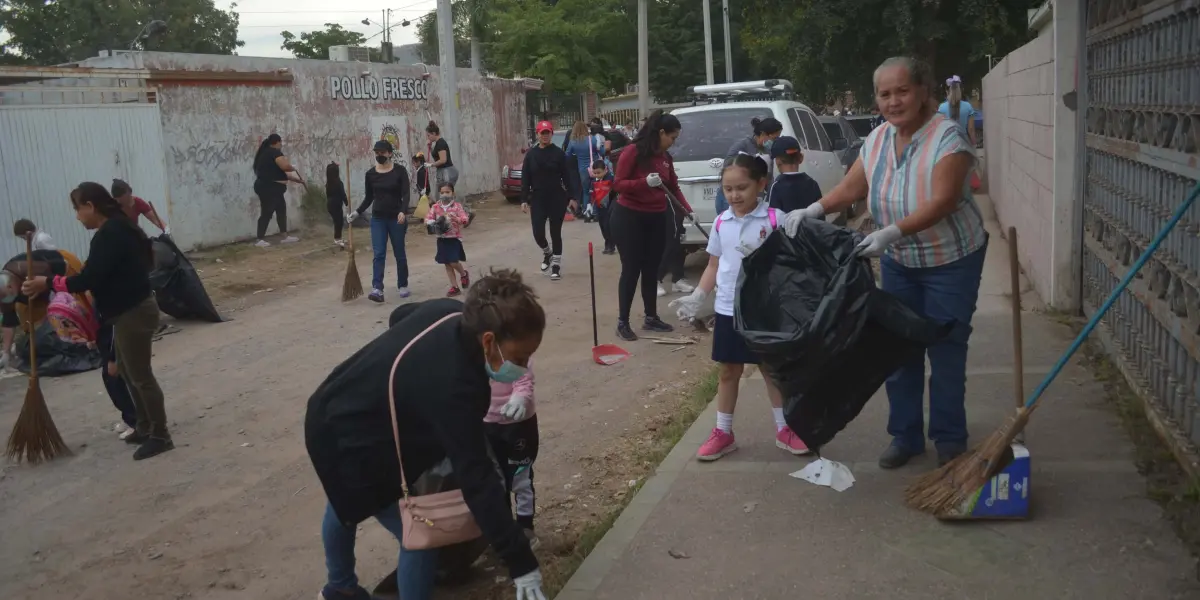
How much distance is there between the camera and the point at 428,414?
10.9 ft

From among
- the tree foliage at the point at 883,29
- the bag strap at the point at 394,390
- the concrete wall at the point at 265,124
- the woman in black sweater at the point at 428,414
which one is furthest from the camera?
the tree foliage at the point at 883,29

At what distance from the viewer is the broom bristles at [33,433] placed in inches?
260

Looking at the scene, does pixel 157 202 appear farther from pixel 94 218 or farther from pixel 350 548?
pixel 350 548

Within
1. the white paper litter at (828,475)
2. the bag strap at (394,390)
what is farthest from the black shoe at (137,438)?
the white paper litter at (828,475)

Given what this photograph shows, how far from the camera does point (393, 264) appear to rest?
579 inches

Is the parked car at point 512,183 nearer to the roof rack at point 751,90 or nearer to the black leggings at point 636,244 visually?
the roof rack at point 751,90

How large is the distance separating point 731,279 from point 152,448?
397 cm

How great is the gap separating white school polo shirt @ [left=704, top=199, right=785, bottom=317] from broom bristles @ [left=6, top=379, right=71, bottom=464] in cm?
435

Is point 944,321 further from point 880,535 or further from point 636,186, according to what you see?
point 636,186

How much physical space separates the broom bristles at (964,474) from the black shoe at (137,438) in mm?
4916

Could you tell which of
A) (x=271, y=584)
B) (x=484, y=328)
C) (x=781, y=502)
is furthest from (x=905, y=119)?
(x=271, y=584)

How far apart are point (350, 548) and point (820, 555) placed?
175cm

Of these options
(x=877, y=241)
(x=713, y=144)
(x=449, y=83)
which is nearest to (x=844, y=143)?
(x=713, y=144)

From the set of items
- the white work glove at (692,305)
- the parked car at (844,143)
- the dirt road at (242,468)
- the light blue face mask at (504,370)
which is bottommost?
the dirt road at (242,468)
